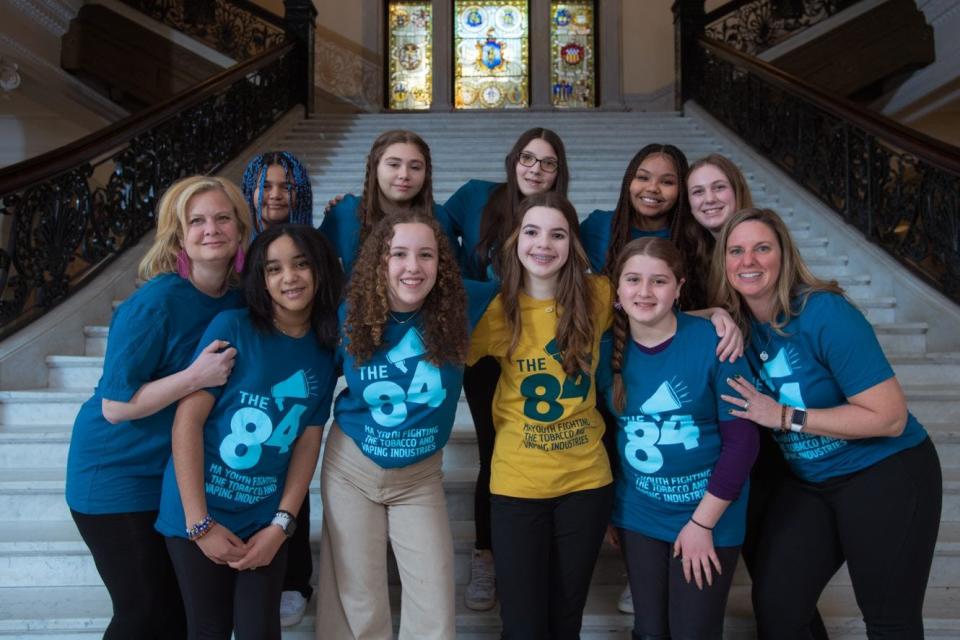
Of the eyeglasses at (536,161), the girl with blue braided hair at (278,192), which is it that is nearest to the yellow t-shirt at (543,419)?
the eyeglasses at (536,161)

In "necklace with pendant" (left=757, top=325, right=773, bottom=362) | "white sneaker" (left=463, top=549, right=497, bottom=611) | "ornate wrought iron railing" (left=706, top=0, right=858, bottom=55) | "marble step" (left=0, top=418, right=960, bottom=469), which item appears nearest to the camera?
"necklace with pendant" (left=757, top=325, right=773, bottom=362)

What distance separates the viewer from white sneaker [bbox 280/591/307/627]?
86.3 inches

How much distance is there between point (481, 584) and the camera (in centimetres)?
233

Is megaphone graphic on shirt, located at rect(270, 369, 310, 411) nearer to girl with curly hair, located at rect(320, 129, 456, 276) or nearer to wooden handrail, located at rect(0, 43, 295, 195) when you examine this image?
girl with curly hair, located at rect(320, 129, 456, 276)

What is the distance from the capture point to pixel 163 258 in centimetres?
188

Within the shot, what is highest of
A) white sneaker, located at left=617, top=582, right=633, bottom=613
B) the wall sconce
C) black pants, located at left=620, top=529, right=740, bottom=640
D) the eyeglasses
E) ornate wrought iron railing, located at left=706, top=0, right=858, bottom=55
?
ornate wrought iron railing, located at left=706, top=0, right=858, bottom=55

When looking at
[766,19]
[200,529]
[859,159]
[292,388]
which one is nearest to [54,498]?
[200,529]

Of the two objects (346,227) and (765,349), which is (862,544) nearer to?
(765,349)

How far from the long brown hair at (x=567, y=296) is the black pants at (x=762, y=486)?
22.2 inches

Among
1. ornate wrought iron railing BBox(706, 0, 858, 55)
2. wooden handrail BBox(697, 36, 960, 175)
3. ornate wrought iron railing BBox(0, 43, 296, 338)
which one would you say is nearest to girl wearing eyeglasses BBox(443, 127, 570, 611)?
ornate wrought iron railing BBox(0, 43, 296, 338)

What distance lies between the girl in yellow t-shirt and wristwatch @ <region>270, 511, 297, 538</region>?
1.72ft

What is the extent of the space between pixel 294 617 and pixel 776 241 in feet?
5.68

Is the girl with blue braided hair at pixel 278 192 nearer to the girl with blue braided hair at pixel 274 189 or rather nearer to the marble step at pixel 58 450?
the girl with blue braided hair at pixel 274 189

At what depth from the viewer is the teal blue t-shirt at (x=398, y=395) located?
1.90 meters
